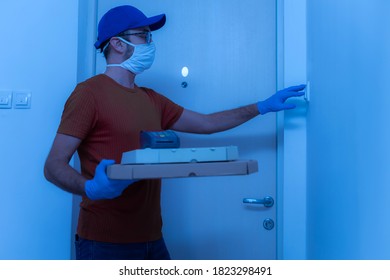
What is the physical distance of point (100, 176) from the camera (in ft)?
3.38

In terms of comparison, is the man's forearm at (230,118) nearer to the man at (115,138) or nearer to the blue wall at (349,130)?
the man at (115,138)

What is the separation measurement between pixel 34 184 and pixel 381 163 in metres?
1.32

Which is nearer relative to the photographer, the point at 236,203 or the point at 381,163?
the point at 381,163

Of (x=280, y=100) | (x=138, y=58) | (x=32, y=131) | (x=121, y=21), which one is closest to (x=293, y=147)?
(x=280, y=100)

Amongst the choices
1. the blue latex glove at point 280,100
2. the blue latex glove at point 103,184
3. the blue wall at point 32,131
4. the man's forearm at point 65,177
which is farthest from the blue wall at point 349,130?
the blue wall at point 32,131

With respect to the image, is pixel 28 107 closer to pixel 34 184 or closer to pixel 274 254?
pixel 34 184

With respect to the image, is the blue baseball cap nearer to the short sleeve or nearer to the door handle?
the short sleeve

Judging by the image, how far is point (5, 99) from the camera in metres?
1.56

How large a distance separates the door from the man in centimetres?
20

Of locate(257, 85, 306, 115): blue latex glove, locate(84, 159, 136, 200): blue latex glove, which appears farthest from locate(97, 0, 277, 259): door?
locate(84, 159, 136, 200): blue latex glove

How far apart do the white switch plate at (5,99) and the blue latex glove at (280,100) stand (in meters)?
1.03

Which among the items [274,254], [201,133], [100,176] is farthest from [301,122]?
[100,176]

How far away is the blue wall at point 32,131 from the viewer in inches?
61.7

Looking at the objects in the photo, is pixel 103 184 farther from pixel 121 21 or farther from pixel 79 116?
pixel 121 21
